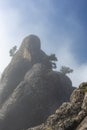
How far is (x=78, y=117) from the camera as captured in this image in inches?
1753

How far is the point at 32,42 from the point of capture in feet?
458

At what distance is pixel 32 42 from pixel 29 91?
122ft

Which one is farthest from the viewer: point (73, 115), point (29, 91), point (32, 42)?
point (32, 42)

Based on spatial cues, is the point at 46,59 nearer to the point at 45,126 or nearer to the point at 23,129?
the point at 23,129

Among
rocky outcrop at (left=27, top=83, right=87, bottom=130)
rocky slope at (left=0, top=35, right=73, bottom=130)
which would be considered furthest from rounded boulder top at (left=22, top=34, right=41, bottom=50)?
rocky outcrop at (left=27, top=83, right=87, bottom=130)

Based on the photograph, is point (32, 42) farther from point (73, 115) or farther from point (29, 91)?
point (73, 115)

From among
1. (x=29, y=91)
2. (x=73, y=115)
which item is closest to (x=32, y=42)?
(x=29, y=91)

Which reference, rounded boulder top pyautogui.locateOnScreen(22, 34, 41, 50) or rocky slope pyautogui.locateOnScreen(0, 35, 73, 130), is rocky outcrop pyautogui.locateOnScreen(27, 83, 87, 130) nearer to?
rocky slope pyautogui.locateOnScreen(0, 35, 73, 130)

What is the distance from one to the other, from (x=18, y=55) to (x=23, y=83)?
27696mm

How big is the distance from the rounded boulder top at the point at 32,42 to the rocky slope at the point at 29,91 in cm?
132

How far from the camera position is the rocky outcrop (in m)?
44.4

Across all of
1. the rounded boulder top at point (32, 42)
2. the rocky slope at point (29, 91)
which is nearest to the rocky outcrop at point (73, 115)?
the rocky slope at point (29, 91)

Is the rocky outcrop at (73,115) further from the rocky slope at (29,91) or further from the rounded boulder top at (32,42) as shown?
the rounded boulder top at (32,42)

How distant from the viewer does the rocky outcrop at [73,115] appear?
44.4 m
